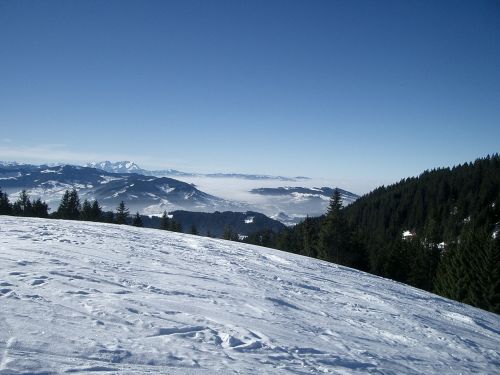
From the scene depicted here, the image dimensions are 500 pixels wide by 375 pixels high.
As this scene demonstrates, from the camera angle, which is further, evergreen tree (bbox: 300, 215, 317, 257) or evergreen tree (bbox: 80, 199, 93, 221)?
evergreen tree (bbox: 80, 199, 93, 221)

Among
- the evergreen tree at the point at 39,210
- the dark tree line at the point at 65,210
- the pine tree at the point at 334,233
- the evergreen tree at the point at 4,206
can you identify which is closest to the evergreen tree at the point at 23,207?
the dark tree line at the point at 65,210

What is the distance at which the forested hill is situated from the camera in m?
96.5

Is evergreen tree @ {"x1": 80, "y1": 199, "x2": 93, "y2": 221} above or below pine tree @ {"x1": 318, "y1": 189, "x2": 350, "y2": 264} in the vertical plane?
below

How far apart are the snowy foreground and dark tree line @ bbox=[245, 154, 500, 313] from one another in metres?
23.4

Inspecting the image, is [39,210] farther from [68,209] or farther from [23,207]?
[68,209]

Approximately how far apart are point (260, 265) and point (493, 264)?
27201 mm

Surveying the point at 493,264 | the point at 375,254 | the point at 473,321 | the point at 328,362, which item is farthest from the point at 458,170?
the point at 328,362

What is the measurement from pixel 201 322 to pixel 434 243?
2211 inches

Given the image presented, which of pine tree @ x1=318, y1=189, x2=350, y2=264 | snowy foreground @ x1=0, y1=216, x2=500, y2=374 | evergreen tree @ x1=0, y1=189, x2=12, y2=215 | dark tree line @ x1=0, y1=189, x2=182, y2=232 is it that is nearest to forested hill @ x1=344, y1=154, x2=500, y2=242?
pine tree @ x1=318, y1=189, x2=350, y2=264

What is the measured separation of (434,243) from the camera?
53.6 metres

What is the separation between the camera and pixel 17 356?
482 centimetres

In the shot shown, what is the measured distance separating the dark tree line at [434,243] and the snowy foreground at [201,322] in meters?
23.4

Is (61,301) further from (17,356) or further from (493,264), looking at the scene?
(493,264)

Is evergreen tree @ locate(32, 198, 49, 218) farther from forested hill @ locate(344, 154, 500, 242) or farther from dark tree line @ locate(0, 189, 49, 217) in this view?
forested hill @ locate(344, 154, 500, 242)
